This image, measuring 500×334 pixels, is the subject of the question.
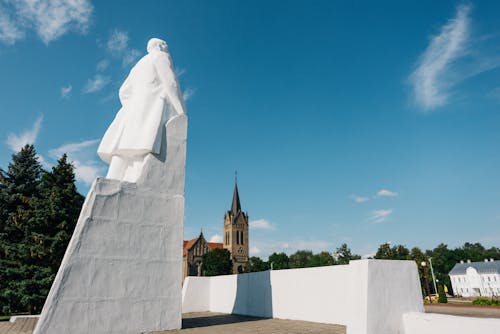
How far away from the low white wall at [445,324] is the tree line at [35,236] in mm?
12777

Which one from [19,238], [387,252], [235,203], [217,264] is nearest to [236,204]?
[235,203]

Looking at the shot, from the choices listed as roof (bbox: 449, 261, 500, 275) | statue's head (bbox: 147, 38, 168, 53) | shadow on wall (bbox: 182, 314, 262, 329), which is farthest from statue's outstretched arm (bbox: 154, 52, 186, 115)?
roof (bbox: 449, 261, 500, 275)

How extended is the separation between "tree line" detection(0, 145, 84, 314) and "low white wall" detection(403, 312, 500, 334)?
1278 centimetres

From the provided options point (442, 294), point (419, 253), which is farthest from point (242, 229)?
point (442, 294)

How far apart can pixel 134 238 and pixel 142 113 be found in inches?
121

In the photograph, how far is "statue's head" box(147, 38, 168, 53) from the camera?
9492 millimetres

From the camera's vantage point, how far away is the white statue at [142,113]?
8.12m

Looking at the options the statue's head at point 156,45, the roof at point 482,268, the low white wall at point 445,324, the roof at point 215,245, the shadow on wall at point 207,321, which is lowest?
the shadow on wall at point 207,321

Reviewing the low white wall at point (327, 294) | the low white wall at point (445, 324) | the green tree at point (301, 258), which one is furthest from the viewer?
the green tree at point (301, 258)

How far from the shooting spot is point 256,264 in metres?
58.5

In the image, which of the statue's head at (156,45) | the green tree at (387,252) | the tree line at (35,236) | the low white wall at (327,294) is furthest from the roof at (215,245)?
the statue's head at (156,45)

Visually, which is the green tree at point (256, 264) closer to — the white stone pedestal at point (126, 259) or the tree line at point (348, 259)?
the tree line at point (348, 259)

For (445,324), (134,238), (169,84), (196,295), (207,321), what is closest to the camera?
(445,324)

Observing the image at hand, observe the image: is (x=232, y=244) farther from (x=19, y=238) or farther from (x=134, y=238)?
(x=134, y=238)
